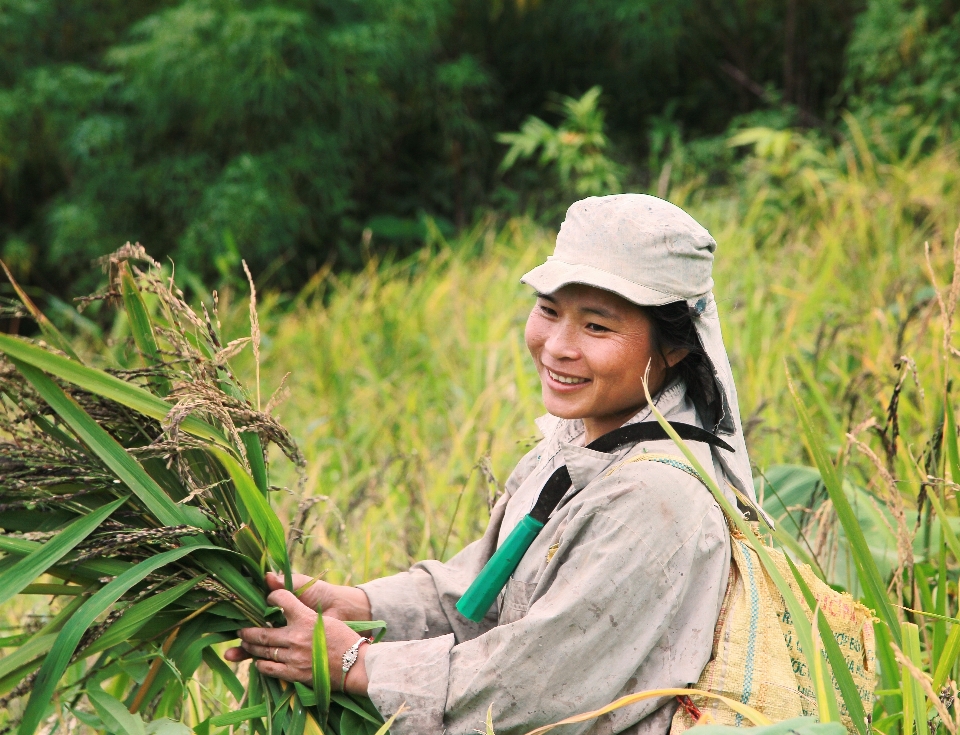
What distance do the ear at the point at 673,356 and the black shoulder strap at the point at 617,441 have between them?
10 centimetres

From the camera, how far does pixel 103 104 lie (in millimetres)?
8094

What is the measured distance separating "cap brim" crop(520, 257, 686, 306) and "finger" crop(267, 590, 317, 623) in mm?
611

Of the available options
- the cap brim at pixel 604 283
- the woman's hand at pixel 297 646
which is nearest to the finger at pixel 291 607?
the woman's hand at pixel 297 646

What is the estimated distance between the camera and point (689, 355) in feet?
4.74

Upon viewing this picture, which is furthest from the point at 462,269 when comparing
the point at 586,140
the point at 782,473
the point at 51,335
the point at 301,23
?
the point at 51,335

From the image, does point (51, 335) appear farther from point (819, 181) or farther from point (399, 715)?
point (819, 181)

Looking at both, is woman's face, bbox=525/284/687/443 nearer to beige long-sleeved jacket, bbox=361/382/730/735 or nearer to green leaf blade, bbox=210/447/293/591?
beige long-sleeved jacket, bbox=361/382/730/735

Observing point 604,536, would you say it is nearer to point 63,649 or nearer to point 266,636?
point 266,636

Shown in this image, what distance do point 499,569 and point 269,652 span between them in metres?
0.38

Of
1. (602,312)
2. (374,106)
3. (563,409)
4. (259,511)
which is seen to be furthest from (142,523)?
(374,106)

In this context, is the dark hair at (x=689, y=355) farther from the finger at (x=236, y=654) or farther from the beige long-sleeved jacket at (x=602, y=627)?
the finger at (x=236, y=654)

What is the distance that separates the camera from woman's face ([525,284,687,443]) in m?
1.40

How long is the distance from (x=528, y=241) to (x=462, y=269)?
0.64 meters

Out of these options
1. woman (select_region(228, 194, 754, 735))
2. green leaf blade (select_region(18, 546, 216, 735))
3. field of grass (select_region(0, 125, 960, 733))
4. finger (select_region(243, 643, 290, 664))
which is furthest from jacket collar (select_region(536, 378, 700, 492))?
green leaf blade (select_region(18, 546, 216, 735))
